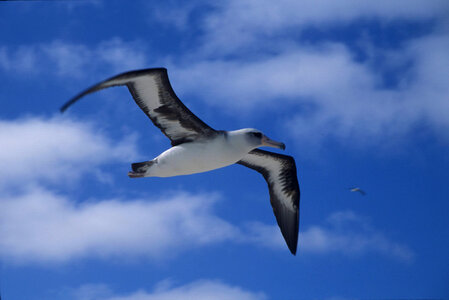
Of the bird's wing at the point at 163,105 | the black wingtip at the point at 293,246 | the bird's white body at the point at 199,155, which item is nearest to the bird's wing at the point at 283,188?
the black wingtip at the point at 293,246

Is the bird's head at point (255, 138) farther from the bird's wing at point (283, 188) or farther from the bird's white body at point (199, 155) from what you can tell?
the bird's wing at point (283, 188)

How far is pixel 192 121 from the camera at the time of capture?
40.3ft

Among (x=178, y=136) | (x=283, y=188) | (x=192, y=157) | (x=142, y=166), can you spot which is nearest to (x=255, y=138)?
(x=192, y=157)

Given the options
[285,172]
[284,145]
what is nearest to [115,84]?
[284,145]

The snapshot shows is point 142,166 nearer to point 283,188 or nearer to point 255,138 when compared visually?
point 255,138

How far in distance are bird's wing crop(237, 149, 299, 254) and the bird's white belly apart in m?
2.49

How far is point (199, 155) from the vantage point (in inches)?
480

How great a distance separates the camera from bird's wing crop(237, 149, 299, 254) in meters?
14.8

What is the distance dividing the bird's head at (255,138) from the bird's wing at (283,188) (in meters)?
1.64

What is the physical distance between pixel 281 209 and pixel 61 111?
6.71 meters

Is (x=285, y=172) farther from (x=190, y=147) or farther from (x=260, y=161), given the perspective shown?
(x=190, y=147)

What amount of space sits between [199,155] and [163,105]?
1224 mm

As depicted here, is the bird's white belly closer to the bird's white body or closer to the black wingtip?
the bird's white body

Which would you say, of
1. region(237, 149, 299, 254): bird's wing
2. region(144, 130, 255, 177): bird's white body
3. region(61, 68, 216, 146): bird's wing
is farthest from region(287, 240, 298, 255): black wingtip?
region(61, 68, 216, 146): bird's wing
